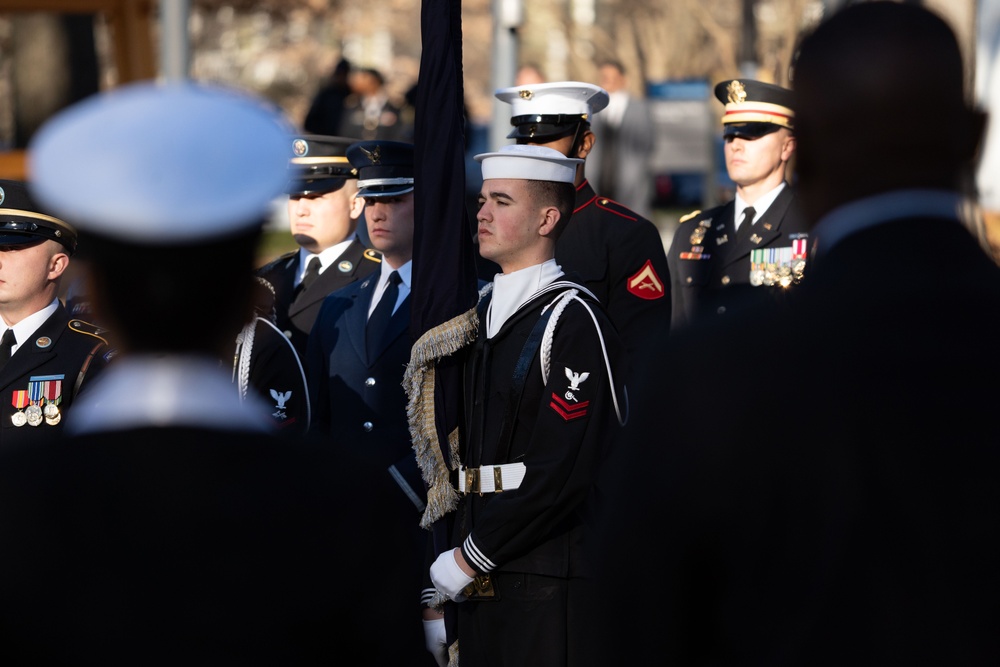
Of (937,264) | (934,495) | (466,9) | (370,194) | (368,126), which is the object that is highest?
(466,9)

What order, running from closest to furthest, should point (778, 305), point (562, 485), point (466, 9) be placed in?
1. point (778, 305)
2. point (562, 485)
3. point (466, 9)

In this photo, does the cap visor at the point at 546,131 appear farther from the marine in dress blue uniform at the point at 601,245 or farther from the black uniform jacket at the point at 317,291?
the black uniform jacket at the point at 317,291

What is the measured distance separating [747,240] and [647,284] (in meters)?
0.79

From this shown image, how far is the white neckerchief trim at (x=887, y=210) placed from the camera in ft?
6.02

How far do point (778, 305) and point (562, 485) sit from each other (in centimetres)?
230

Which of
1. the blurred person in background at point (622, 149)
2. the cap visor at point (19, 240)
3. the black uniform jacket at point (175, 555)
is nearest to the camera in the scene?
the black uniform jacket at point (175, 555)

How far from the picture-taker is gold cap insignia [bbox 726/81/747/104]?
642 cm

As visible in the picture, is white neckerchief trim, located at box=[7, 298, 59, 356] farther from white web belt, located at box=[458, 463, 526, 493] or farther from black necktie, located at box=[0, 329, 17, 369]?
white web belt, located at box=[458, 463, 526, 493]

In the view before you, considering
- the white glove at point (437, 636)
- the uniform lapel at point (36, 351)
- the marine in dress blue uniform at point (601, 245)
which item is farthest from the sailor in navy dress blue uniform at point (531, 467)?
the marine in dress blue uniform at point (601, 245)

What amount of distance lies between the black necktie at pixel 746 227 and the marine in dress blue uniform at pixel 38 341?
305 cm

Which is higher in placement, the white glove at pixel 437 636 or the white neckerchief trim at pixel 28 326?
the white neckerchief trim at pixel 28 326

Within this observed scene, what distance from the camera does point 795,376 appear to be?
66.7 inches

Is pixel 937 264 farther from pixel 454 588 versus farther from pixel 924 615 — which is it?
pixel 454 588

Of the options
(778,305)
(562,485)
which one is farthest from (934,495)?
(562,485)
